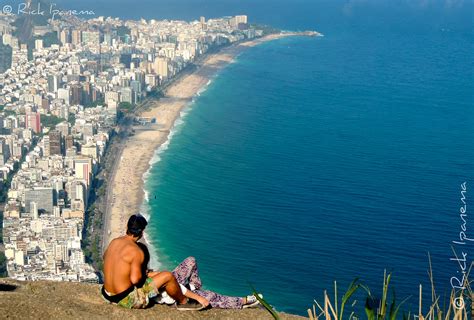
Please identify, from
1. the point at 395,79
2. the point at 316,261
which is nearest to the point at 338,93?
the point at 395,79

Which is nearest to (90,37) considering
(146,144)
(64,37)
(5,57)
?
(64,37)

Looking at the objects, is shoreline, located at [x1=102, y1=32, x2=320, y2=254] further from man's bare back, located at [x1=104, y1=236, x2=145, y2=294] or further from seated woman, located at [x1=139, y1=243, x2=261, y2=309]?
man's bare back, located at [x1=104, y1=236, x2=145, y2=294]

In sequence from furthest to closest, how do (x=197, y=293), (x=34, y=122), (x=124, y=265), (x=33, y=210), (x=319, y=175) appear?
(x=34, y=122) < (x=319, y=175) < (x=33, y=210) < (x=197, y=293) < (x=124, y=265)

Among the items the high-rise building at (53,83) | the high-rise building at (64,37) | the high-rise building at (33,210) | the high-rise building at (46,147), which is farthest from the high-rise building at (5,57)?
the high-rise building at (33,210)

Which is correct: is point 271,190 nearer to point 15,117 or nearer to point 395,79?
point 15,117

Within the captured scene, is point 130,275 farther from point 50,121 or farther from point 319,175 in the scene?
point 50,121

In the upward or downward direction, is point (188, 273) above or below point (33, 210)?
above
